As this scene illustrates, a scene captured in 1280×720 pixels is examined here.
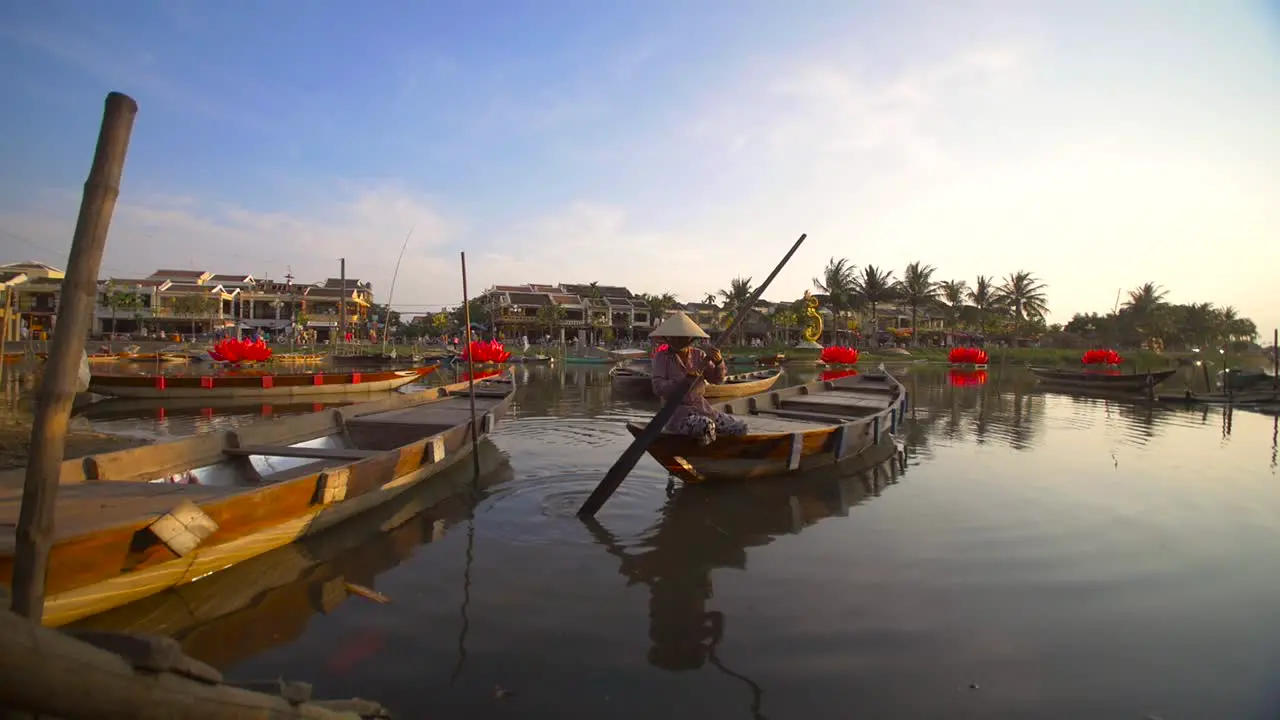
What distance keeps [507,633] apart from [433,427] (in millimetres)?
5204

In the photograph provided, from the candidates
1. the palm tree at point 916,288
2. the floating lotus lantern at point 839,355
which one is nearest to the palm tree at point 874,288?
the palm tree at point 916,288

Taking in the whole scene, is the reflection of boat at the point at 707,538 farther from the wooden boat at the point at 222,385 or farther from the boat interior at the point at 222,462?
the wooden boat at the point at 222,385

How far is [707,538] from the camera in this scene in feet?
19.9

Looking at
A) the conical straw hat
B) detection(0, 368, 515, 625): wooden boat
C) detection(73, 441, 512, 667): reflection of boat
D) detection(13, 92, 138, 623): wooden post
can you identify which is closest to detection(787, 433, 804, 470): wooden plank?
the conical straw hat

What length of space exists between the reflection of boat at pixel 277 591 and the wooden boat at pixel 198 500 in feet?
0.37

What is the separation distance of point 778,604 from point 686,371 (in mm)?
2838

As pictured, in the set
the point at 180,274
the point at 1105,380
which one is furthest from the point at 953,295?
the point at 180,274

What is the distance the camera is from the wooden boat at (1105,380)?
21250mm

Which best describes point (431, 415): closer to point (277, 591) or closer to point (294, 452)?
point (294, 452)

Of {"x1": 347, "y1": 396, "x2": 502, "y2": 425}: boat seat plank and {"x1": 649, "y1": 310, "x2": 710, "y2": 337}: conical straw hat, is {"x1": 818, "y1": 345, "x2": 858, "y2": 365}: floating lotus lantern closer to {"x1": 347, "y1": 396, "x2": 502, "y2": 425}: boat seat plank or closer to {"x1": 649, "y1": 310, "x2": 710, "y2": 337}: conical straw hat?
{"x1": 347, "y1": 396, "x2": 502, "y2": 425}: boat seat plank

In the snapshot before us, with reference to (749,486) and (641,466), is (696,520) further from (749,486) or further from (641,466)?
(641,466)

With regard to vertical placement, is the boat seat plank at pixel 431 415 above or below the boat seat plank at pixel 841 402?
below

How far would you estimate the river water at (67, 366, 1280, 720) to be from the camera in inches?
140

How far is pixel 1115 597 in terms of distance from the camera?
4.87m
